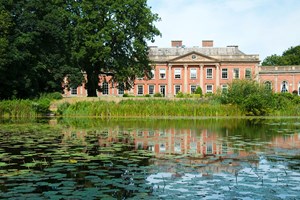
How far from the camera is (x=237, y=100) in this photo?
3206cm

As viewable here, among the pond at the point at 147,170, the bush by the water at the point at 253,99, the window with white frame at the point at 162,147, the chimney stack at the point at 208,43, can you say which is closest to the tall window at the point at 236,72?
the chimney stack at the point at 208,43

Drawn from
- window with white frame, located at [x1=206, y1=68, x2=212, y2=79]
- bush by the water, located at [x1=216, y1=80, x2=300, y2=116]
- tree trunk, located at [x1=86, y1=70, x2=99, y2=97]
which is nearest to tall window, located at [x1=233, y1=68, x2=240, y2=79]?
window with white frame, located at [x1=206, y1=68, x2=212, y2=79]

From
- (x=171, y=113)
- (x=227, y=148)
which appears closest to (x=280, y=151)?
(x=227, y=148)

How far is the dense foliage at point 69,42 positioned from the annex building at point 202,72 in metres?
24.8

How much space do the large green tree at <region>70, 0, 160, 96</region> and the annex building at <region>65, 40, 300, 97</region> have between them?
83.2ft

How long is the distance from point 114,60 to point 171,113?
10.7 m

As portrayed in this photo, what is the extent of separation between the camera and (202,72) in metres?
67.5

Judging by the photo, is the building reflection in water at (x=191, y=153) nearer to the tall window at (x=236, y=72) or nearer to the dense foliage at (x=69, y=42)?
the dense foliage at (x=69, y=42)

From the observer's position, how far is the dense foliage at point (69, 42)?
114 feet

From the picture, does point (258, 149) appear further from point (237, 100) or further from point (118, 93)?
point (118, 93)

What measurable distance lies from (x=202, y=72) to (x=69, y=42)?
3151 centimetres

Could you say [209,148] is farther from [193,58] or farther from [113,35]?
[193,58]

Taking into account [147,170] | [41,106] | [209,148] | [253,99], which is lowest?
[147,170]

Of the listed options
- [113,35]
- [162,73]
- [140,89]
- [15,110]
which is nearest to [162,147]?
[15,110]
